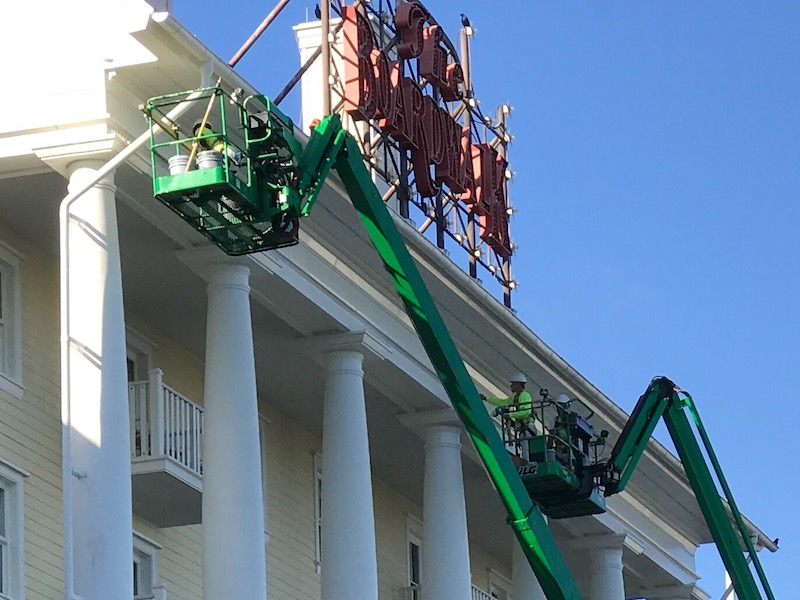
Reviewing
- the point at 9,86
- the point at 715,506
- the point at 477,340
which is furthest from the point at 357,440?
the point at 715,506

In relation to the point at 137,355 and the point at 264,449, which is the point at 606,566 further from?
the point at 137,355

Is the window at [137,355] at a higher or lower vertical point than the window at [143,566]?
higher

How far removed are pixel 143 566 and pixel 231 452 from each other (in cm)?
429

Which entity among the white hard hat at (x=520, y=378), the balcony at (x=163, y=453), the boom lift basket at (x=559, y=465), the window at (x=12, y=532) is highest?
the white hard hat at (x=520, y=378)

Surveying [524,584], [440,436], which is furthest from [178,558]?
[524,584]

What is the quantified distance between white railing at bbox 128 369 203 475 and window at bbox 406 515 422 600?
11377mm

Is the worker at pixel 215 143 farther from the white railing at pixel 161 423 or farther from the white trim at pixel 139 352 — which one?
the white trim at pixel 139 352

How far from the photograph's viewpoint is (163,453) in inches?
1243

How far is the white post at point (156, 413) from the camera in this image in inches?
1242

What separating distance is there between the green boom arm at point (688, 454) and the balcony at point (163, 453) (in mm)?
10441

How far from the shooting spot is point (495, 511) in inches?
1801

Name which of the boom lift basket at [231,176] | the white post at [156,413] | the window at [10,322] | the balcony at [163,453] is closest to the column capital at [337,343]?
the balcony at [163,453]

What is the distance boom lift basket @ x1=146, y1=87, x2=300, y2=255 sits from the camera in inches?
1026

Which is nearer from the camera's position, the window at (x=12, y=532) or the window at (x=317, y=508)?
the window at (x=12, y=532)
